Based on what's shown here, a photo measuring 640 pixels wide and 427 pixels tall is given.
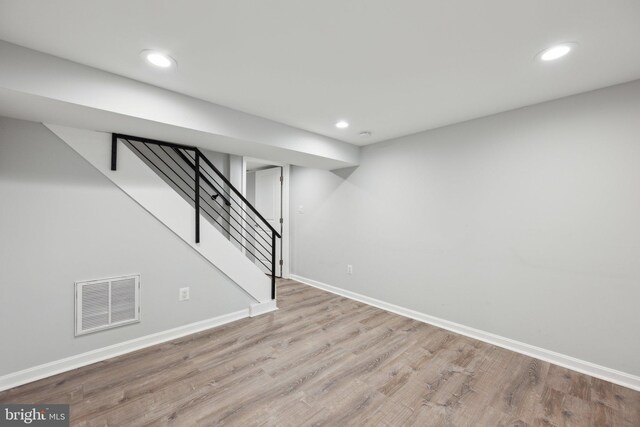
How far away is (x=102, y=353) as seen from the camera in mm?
2322

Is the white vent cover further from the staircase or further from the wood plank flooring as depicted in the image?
the staircase

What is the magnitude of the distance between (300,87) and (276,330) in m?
2.45

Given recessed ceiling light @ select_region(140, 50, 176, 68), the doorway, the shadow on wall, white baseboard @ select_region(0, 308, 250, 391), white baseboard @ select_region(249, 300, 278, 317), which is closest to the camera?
recessed ceiling light @ select_region(140, 50, 176, 68)

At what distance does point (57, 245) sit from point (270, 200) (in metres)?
3.38

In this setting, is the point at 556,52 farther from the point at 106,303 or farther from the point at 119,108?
the point at 106,303

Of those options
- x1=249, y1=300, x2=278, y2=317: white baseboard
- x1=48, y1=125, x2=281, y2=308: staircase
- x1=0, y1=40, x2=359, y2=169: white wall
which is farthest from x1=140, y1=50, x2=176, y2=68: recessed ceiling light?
x1=249, y1=300, x2=278, y2=317: white baseboard

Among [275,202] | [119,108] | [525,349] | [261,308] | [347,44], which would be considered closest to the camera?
[347,44]

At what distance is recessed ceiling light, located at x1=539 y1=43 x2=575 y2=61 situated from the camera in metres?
1.61

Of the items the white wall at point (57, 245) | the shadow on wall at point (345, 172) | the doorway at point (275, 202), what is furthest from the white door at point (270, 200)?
the white wall at point (57, 245)

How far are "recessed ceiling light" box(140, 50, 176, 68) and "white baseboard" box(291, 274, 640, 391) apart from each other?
11.4ft

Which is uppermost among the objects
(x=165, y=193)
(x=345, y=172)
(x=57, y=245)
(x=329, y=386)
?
(x=345, y=172)

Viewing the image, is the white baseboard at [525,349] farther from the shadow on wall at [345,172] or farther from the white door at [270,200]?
the white door at [270,200]

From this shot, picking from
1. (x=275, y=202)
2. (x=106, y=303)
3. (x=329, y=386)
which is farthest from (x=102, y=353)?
(x=275, y=202)

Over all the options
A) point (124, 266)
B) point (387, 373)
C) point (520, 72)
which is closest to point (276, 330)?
point (387, 373)
